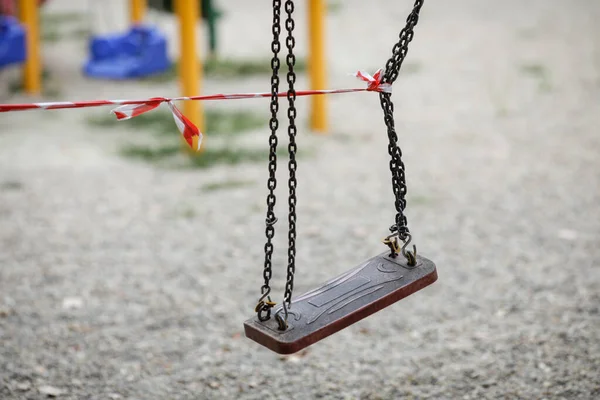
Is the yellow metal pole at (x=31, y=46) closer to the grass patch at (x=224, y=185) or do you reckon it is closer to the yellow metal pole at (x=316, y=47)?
A: the yellow metal pole at (x=316, y=47)

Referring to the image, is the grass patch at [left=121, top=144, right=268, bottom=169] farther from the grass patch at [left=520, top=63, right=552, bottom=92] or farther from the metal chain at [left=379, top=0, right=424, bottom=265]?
the metal chain at [left=379, top=0, right=424, bottom=265]

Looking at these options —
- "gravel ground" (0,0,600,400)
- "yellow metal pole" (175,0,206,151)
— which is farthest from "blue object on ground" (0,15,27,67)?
"yellow metal pole" (175,0,206,151)

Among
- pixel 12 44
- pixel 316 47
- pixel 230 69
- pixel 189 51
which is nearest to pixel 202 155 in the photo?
pixel 189 51

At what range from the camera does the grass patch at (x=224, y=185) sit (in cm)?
579

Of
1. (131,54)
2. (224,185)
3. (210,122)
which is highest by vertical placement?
(131,54)

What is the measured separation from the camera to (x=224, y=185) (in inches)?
230

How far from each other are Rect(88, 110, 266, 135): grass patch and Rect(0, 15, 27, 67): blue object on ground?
0.86m

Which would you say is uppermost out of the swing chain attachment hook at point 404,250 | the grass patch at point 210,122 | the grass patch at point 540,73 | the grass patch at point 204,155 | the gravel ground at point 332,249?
the swing chain attachment hook at point 404,250

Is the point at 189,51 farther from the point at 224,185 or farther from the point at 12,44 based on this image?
the point at 12,44

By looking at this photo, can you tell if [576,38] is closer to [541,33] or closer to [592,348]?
[541,33]

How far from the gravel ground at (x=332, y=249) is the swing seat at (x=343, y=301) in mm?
671

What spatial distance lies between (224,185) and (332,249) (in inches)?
54.5

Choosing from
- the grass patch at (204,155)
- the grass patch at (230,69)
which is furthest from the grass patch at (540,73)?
the grass patch at (204,155)

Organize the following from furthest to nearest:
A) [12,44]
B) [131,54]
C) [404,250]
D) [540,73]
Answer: [540,73]
[131,54]
[12,44]
[404,250]
